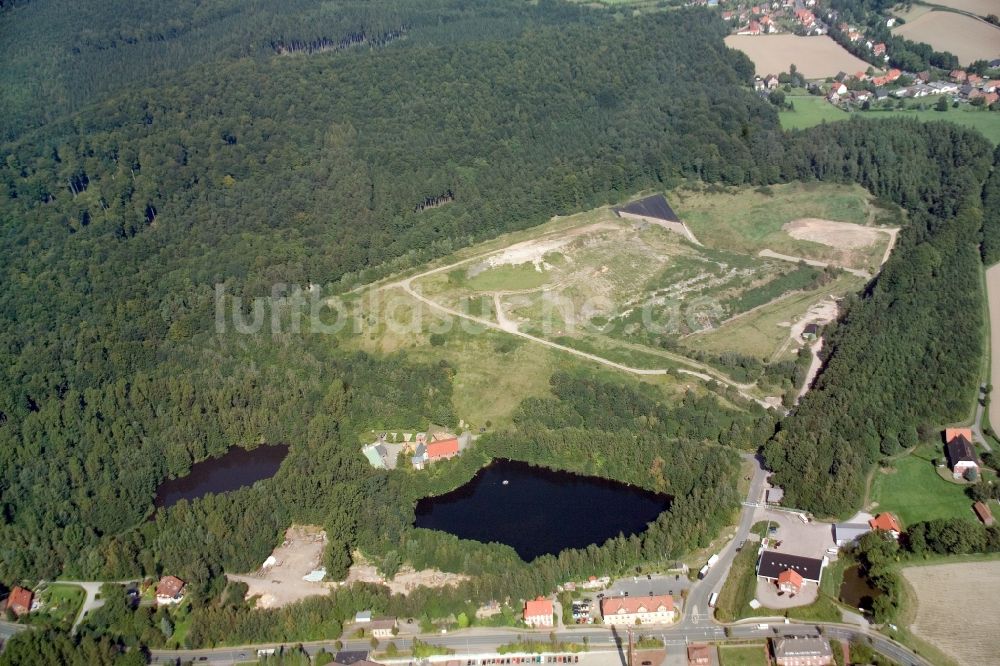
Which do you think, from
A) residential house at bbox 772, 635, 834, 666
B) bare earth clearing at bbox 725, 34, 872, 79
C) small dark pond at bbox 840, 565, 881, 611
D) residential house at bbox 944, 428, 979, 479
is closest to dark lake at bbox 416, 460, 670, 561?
small dark pond at bbox 840, 565, 881, 611

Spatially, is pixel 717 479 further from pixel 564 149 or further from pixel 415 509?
pixel 564 149

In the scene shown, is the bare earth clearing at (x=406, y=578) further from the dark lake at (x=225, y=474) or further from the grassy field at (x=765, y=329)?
the grassy field at (x=765, y=329)

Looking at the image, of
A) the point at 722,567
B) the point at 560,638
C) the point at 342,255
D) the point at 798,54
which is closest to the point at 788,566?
the point at 722,567

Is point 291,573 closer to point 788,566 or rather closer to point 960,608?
point 788,566

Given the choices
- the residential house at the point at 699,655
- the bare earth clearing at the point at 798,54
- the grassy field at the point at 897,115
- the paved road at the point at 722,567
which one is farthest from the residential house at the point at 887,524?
the bare earth clearing at the point at 798,54

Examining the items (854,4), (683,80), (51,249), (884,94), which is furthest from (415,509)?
(854,4)

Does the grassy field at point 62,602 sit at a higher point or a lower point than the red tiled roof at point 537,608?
lower

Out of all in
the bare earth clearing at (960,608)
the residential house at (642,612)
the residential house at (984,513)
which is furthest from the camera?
the residential house at (984,513)
